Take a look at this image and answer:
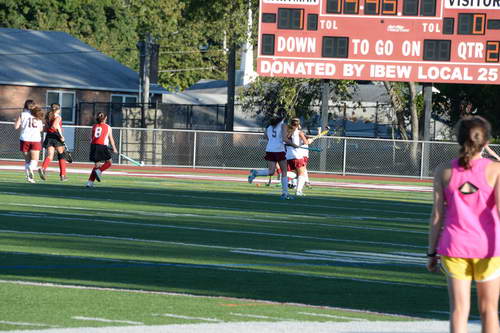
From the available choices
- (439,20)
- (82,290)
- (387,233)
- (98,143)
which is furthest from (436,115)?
(82,290)

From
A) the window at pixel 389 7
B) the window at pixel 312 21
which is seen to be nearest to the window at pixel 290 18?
the window at pixel 312 21

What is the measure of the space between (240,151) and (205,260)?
27.1m

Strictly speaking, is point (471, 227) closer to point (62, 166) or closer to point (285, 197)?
point (285, 197)

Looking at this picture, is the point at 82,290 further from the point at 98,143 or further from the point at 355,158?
the point at 355,158

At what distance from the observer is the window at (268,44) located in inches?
1379

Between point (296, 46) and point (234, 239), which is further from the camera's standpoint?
point (296, 46)

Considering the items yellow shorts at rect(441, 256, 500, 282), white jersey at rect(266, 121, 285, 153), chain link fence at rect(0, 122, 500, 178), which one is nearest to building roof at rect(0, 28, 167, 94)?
chain link fence at rect(0, 122, 500, 178)

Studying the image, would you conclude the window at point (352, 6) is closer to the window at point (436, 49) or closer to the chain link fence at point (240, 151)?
the window at point (436, 49)

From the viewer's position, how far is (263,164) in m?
39.8

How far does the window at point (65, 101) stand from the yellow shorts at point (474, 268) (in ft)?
144

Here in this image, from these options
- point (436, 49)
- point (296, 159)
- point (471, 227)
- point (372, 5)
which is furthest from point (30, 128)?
point (471, 227)

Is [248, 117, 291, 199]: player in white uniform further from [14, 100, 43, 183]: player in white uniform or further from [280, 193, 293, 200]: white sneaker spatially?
[14, 100, 43, 183]: player in white uniform

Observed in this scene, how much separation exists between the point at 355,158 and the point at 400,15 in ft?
20.1

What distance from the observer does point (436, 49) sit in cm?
3453
